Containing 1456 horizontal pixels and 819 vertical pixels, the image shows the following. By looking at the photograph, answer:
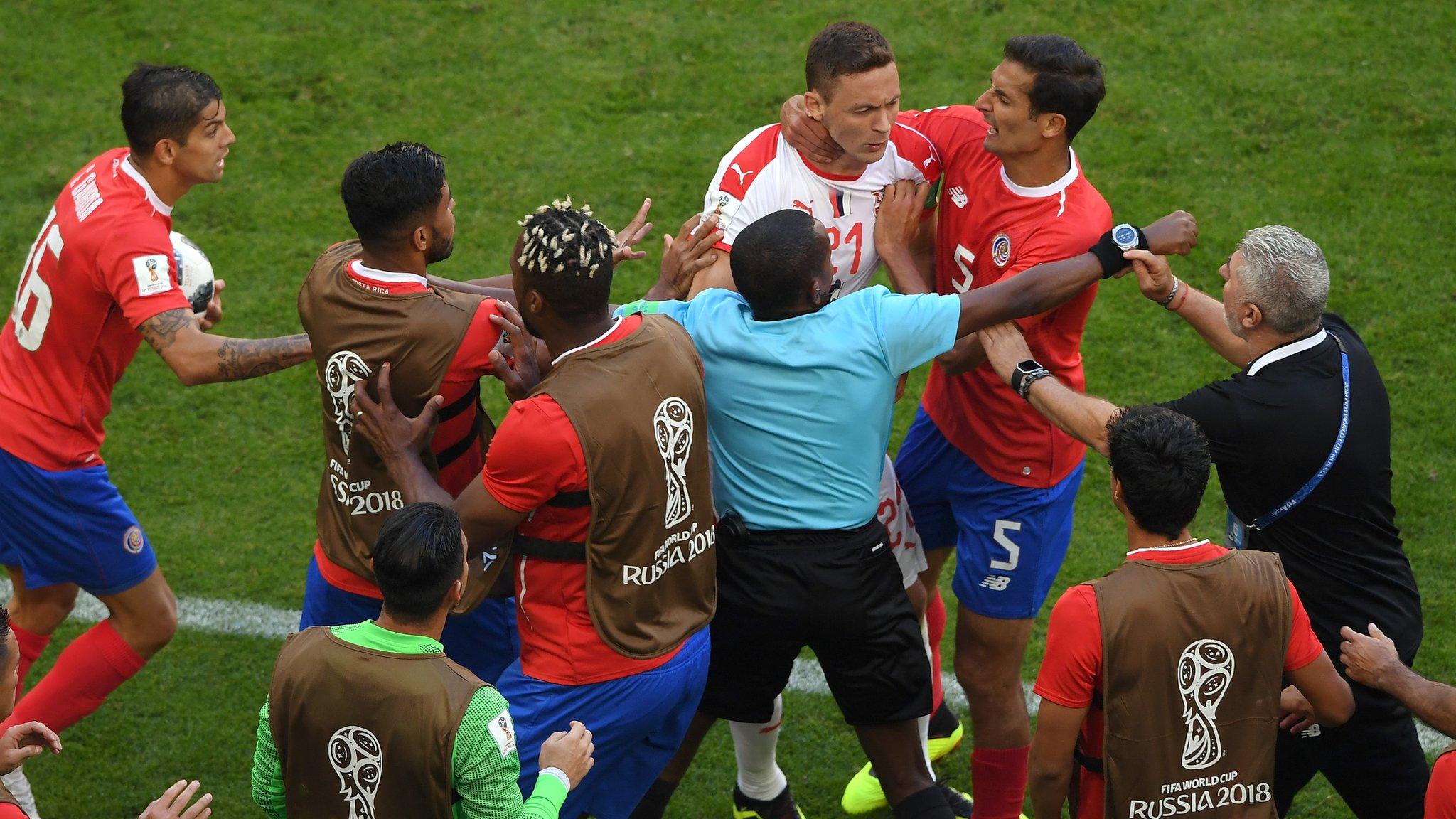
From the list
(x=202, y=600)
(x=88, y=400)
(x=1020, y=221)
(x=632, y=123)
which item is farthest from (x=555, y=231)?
(x=632, y=123)

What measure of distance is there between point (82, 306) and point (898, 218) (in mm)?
2889

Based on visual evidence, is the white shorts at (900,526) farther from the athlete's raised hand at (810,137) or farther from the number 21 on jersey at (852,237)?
the athlete's raised hand at (810,137)

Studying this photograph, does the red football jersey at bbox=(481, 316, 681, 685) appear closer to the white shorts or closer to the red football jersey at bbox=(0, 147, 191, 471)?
the white shorts

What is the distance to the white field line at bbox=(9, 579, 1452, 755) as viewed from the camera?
6137 millimetres

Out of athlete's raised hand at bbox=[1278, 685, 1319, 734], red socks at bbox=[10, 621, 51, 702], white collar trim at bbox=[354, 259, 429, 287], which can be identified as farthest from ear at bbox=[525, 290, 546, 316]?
red socks at bbox=[10, 621, 51, 702]

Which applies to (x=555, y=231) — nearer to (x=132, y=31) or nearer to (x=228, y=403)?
(x=228, y=403)

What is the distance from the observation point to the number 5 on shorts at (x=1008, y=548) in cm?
513

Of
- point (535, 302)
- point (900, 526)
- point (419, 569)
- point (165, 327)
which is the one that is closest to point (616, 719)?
point (419, 569)

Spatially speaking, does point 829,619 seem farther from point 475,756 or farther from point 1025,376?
point 475,756

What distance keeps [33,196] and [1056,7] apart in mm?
6743

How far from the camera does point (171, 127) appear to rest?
505 centimetres

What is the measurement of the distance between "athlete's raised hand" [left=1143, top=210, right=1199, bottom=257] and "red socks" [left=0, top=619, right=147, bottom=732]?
157 inches

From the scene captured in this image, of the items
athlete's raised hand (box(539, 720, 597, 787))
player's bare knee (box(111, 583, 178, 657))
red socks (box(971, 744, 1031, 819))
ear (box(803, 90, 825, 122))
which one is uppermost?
ear (box(803, 90, 825, 122))

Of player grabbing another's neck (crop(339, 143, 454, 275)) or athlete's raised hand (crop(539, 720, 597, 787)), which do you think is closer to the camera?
athlete's raised hand (crop(539, 720, 597, 787))
